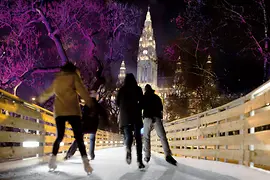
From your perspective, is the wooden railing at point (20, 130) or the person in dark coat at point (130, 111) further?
the person in dark coat at point (130, 111)

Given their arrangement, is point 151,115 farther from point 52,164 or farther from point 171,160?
point 52,164

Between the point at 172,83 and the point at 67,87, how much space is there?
24.5 metres

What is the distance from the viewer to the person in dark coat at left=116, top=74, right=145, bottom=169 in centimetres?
565

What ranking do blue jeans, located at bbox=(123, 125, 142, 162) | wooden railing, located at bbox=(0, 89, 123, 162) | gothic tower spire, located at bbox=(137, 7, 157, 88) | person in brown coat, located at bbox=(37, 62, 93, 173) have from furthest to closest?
gothic tower spire, located at bbox=(137, 7, 157, 88), blue jeans, located at bbox=(123, 125, 142, 162), wooden railing, located at bbox=(0, 89, 123, 162), person in brown coat, located at bbox=(37, 62, 93, 173)

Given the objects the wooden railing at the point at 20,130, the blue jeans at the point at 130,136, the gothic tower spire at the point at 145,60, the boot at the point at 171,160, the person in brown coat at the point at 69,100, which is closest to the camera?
the person in brown coat at the point at 69,100

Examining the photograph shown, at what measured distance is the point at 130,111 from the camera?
5660mm

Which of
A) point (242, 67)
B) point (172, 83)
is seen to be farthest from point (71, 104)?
point (172, 83)

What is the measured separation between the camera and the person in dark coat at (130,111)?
5652 millimetres

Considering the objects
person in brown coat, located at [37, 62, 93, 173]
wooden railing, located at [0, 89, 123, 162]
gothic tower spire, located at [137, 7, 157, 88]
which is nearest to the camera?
person in brown coat, located at [37, 62, 93, 173]

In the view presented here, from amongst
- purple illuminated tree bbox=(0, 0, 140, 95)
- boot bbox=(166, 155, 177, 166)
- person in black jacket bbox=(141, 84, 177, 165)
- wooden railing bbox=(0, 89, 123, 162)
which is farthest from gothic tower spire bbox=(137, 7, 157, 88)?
boot bbox=(166, 155, 177, 166)

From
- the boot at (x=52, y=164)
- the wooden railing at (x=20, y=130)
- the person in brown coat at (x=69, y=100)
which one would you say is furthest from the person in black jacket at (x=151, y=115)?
the wooden railing at (x=20, y=130)

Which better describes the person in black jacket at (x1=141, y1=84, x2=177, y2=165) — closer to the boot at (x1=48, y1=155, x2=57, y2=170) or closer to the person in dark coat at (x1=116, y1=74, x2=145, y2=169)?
the person in dark coat at (x1=116, y1=74, x2=145, y2=169)

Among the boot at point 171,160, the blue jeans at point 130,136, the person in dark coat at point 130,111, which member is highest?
the person in dark coat at point 130,111

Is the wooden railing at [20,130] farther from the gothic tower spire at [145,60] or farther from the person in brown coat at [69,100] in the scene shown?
the gothic tower spire at [145,60]
